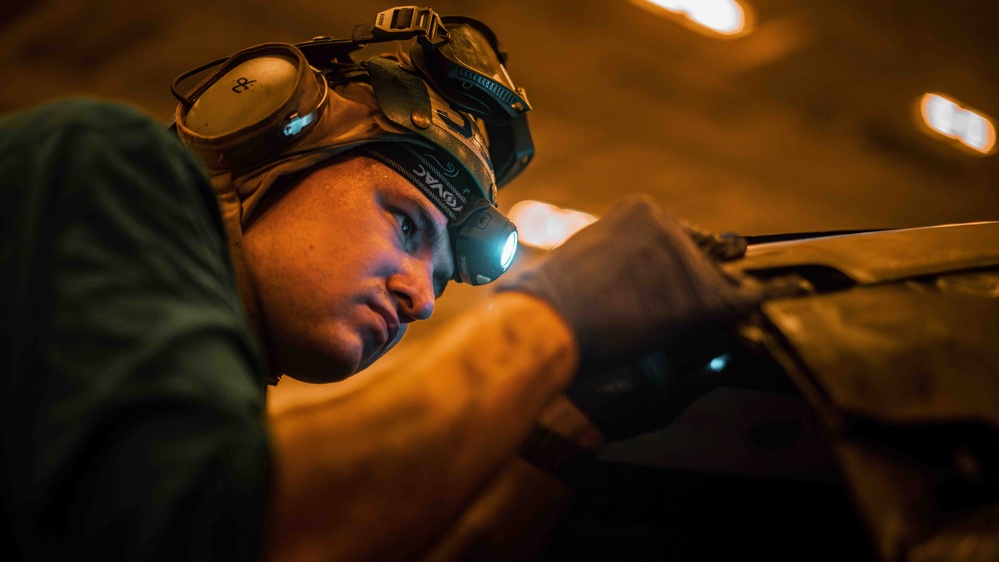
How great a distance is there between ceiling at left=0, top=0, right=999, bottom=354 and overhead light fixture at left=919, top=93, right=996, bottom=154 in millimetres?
37

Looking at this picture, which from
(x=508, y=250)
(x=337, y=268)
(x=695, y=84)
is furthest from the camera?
(x=695, y=84)

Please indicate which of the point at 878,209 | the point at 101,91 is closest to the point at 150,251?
the point at 101,91

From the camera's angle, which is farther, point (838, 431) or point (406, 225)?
point (406, 225)

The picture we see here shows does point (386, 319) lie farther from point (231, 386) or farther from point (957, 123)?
point (957, 123)

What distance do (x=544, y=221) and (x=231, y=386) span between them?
8.64ft

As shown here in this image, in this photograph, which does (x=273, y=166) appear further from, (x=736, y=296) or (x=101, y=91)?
(x=101, y=91)

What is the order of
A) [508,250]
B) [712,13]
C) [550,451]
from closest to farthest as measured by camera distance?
[550,451] → [508,250] → [712,13]

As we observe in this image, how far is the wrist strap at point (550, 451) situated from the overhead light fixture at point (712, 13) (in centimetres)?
206

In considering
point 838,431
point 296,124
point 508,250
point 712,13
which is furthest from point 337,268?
point 712,13

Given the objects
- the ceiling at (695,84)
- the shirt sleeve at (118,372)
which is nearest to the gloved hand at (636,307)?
the shirt sleeve at (118,372)

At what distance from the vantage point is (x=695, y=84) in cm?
259

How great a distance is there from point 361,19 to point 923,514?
2273 millimetres

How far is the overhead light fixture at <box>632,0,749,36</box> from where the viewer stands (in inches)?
92.1

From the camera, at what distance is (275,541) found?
55 cm
